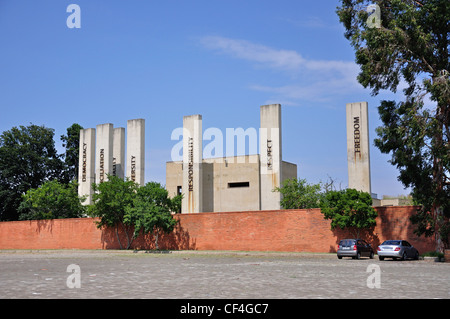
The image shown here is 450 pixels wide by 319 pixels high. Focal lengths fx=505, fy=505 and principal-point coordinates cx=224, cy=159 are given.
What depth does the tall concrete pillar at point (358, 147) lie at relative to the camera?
44.8 m

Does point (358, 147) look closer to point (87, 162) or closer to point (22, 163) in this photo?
point (87, 162)

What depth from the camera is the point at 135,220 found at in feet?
144

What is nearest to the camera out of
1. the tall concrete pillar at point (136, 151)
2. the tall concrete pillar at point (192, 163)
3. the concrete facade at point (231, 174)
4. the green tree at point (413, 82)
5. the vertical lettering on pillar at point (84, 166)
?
the green tree at point (413, 82)

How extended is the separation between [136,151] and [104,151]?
5558 mm

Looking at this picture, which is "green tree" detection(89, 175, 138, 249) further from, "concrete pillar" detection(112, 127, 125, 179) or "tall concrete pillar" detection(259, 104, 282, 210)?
"concrete pillar" detection(112, 127, 125, 179)

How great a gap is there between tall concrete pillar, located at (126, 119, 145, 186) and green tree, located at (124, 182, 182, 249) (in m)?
11.8

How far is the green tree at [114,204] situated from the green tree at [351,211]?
18080 mm

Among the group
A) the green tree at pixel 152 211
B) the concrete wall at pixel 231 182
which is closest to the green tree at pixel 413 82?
the green tree at pixel 152 211

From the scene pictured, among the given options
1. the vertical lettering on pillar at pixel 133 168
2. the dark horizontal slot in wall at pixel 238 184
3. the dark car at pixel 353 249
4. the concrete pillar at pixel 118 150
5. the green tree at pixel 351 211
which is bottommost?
the dark car at pixel 353 249

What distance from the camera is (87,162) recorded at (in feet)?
208

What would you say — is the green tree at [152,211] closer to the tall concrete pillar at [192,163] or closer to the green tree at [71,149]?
the tall concrete pillar at [192,163]
